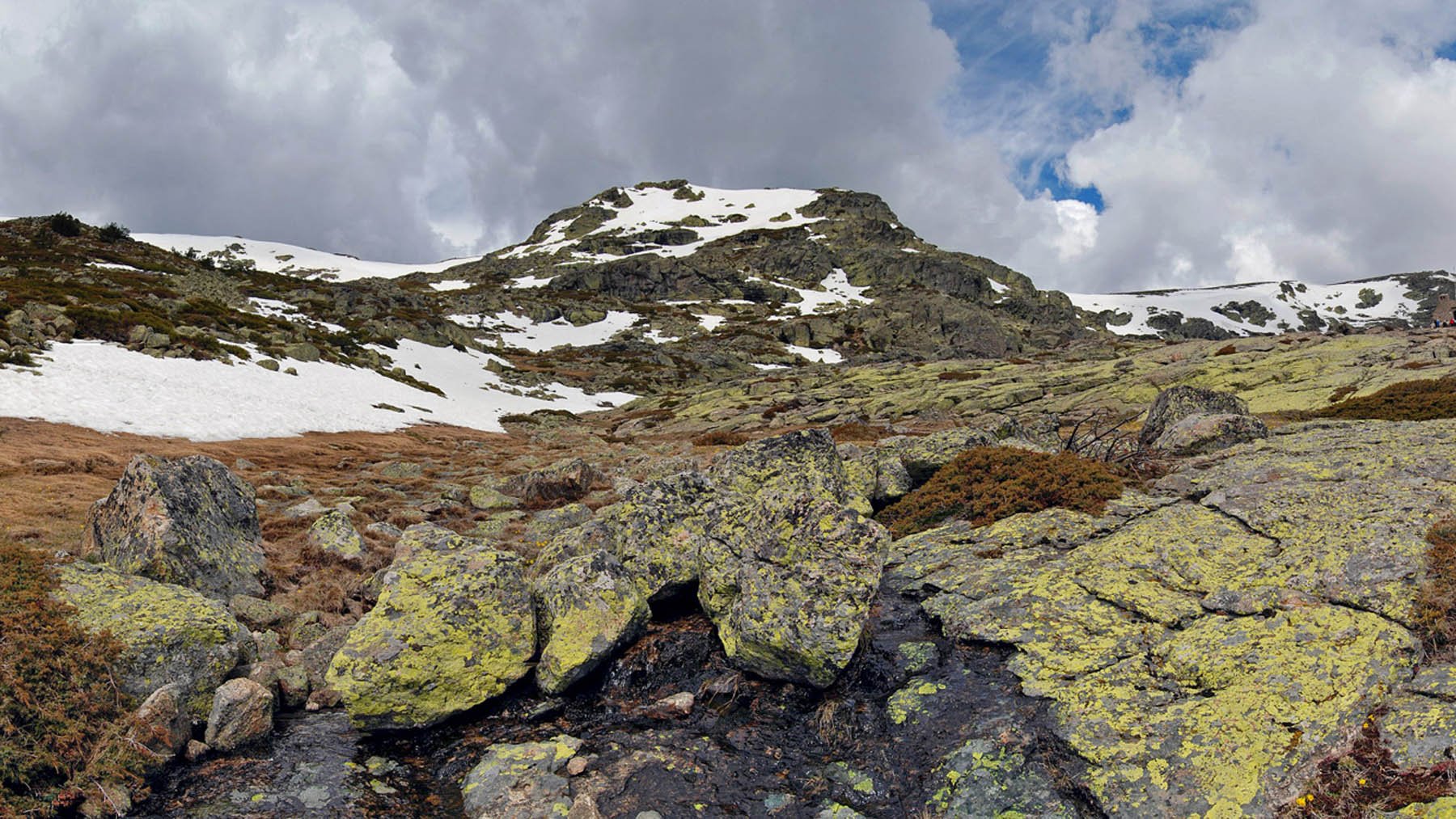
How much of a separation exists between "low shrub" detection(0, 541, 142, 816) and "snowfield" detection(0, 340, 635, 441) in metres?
32.3

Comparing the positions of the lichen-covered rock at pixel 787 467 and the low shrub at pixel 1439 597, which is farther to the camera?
the lichen-covered rock at pixel 787 467

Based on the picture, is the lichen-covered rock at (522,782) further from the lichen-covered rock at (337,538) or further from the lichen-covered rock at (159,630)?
the lichen-covered rock at (337,538)

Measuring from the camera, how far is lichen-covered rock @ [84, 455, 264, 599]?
1348 centimetres

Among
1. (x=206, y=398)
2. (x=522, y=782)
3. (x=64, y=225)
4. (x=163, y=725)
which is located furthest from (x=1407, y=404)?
(x=64, y=225)

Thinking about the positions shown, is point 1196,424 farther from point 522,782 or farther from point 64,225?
point 64,225

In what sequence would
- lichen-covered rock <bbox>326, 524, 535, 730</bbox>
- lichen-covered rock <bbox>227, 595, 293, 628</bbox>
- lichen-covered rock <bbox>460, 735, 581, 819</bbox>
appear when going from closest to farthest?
lichen-covered rock <bbox>460, 735, 581, 819</bbox> → lichen-covered rock <bbox>326, 524, 535, 730</bbox> → lichen-covered rock <bbox>227, 595, 293, 628</bbox>

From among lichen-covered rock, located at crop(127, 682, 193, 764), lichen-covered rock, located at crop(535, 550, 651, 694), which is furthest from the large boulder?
lichen-covered rock, located at crop(127, 682, 193, 764)

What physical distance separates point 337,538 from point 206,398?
33.6 meters

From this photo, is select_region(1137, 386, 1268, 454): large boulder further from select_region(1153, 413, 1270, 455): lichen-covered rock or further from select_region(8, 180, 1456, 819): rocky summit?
select_region(8, 180, 1456, 819): rocky summit

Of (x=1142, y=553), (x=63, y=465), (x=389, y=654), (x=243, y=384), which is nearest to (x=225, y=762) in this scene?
(x=389, y=654)

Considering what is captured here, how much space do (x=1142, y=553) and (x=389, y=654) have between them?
1399cm

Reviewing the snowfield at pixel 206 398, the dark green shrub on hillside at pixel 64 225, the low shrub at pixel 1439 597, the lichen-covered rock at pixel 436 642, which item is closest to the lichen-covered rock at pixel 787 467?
the lichen-covered rock at pixel 436 642

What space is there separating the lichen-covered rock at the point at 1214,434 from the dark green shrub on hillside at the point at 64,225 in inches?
5934

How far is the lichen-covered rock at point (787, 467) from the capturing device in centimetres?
1752
